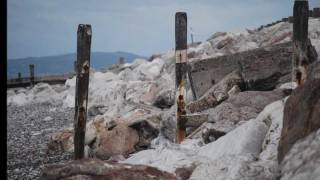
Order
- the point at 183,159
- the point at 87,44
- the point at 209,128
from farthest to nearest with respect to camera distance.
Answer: the point at 87,44 → the point at 209,128 → the point at 183,159

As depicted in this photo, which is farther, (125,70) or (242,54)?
(125,70)

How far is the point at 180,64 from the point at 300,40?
2.40m

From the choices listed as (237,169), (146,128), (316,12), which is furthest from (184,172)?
(316,12)

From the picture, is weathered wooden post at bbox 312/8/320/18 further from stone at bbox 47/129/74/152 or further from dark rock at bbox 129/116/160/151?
stone at bbox 47/129/74/152

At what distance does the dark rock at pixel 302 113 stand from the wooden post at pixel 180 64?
438cm

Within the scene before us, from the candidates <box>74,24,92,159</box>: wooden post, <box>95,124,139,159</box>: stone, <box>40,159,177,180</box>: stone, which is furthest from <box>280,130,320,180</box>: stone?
<box>95,124,139,159</box>: stone

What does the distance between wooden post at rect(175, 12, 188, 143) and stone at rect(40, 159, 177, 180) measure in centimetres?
378

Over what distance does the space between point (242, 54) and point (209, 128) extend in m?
4.01

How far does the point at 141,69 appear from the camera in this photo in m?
27.5

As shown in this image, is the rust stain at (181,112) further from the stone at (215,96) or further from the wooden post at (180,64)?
the stone at (215,96)

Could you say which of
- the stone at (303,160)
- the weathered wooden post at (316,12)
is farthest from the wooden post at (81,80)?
the weathered wooden post at (316,12)

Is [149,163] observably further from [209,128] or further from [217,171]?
[209,128]

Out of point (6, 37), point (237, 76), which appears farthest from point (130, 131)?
point (6, 37)

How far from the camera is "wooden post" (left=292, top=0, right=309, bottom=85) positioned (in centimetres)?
750
